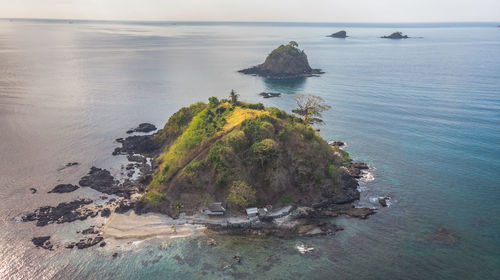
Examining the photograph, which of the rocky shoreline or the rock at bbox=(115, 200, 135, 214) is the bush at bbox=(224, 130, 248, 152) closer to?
the rocky shoreline

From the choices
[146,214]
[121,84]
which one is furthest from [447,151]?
[121,84]

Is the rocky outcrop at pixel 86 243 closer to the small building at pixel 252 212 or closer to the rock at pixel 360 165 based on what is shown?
the small building at pixel 252 212

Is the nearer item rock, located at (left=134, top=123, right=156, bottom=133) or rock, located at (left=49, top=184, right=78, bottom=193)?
rock, located at (left=49, top=184, right=78, bottom=193)

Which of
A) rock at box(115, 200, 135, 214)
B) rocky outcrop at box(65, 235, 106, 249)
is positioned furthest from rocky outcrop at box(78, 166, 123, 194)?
rocky outcrop at box(65, 235, 106, 249)

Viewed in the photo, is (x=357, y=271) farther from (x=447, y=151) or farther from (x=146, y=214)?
(x=447, y=151)

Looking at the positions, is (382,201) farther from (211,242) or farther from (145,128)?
(145,128)

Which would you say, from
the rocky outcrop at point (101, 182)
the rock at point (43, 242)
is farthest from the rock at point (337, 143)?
the rock at point (43, 242)
